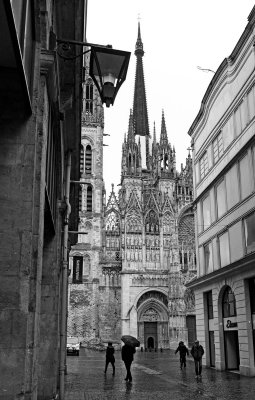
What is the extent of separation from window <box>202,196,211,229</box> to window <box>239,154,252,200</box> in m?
4.91

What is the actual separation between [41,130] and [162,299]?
4929 centimetres

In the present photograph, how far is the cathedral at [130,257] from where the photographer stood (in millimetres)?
51312

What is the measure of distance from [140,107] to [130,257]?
3623 cm

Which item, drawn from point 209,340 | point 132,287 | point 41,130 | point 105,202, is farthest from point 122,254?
point 41,130

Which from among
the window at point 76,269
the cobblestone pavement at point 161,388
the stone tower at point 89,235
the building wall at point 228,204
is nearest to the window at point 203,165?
the building wall at point 228,204

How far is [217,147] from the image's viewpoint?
2433 cm

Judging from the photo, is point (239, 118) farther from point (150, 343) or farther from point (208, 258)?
point (150, 343)

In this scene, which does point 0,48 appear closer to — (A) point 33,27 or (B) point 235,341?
(A) point 33,27

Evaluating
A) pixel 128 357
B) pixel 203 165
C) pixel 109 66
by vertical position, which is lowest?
pixel 128 357

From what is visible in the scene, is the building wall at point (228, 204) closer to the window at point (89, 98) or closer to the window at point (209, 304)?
the window at point (209, 304)

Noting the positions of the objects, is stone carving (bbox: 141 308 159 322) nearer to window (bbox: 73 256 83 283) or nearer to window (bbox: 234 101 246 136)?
window (bbox: 73 256 83 283)

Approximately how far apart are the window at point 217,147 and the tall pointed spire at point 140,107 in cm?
4351

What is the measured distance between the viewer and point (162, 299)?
175ft

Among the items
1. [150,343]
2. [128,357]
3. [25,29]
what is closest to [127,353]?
[128,357]
